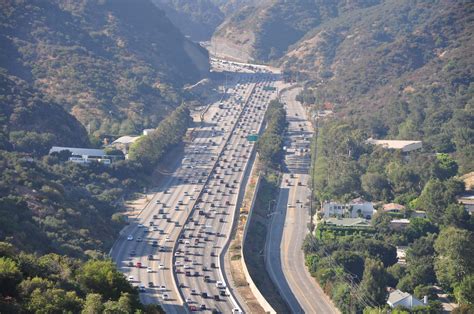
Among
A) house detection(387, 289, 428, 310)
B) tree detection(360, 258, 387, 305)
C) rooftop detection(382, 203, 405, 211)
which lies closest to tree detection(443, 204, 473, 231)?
rooftop detection(382, 203, 405, 211)

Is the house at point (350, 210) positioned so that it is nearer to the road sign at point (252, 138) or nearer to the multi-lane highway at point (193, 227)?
the multi-lane highway at point (193, 227)

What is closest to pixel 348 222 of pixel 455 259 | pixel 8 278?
pixel 455 259

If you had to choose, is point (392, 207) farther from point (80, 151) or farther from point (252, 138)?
point (252, 138)

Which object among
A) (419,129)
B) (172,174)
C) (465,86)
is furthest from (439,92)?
(172,174)

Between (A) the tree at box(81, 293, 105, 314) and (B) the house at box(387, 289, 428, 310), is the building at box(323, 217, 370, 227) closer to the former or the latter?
(B) the house at box(387, 289, 428, 310)

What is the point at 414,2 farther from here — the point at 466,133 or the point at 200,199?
the point at 200,199

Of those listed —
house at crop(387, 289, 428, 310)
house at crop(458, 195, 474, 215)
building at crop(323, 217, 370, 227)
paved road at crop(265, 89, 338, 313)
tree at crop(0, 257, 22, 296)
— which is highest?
tree at crop(0, 257, 22, 296)
